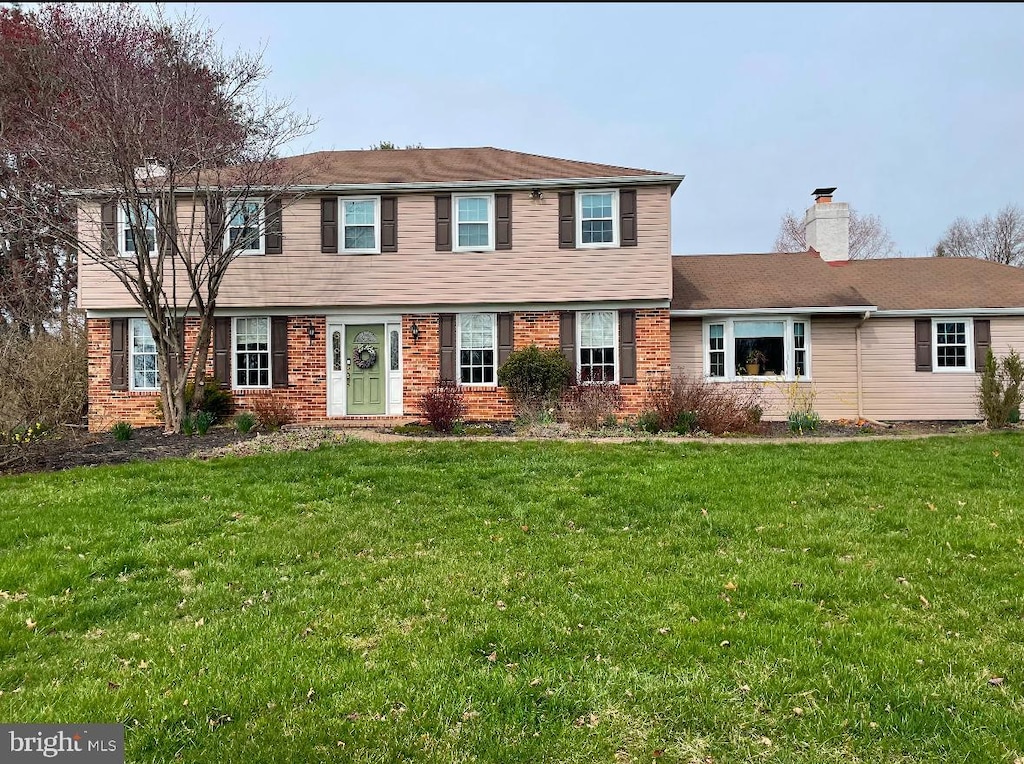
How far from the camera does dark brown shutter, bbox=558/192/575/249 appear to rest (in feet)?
44.4

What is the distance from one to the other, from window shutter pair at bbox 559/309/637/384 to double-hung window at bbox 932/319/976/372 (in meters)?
7.12

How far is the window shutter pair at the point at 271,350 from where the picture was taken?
1392 centimetres

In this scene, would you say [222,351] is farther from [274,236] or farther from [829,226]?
[829,226]

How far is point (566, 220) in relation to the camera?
13547mm

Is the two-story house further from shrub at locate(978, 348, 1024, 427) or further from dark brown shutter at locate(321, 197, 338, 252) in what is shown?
shrub at locate(978, 348, 1024, 427)

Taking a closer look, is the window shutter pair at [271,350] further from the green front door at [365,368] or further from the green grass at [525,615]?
the green grass at [525,615]

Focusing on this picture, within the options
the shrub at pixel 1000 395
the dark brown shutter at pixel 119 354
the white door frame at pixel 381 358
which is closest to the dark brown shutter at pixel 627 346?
the white door frame at pixel 381 358

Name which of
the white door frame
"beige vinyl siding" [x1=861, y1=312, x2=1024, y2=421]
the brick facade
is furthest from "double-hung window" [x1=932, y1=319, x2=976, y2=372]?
the white door frame

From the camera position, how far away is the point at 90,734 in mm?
2701

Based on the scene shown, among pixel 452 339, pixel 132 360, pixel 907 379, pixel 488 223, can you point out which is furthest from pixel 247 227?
pixel 907 379

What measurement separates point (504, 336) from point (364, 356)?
325 cm

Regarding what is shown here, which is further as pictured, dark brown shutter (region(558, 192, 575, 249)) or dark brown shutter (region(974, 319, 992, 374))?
dark brown shutter (region(974, 319, 992, 374))

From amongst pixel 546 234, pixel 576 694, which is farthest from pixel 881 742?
pixel 546 234

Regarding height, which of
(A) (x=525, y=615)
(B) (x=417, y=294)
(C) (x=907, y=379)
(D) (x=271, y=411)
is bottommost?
(A) (x=525, y=615)
